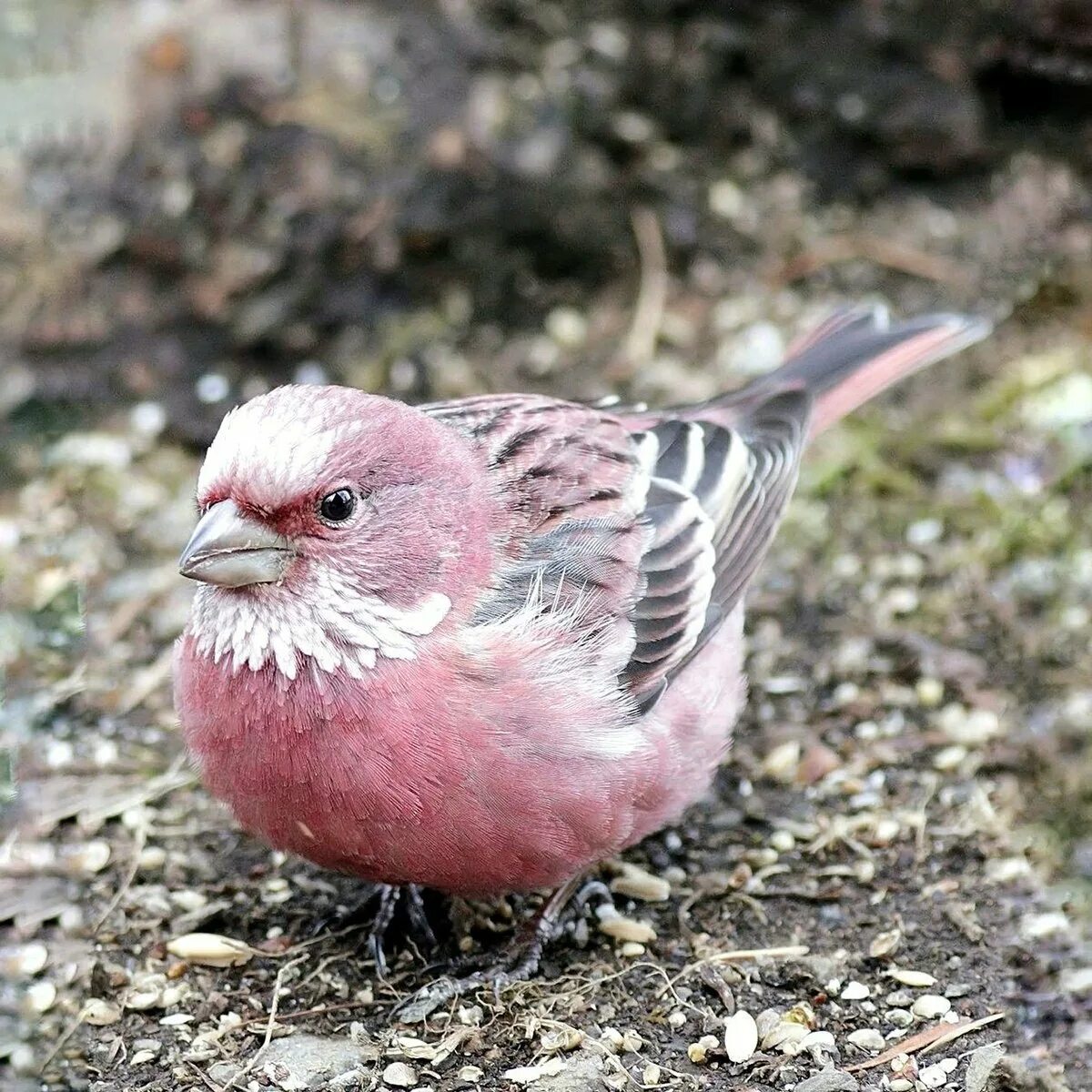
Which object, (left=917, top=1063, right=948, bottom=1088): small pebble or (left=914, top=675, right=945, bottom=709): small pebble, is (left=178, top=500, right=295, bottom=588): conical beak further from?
(left=914, top=675, right=945, bottom=709): small pebble

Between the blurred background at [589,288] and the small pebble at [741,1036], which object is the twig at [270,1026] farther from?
the small pebble at [741,1036]

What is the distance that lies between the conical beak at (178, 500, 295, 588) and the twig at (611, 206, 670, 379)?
3.16m

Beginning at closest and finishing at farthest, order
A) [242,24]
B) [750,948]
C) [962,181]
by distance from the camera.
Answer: [750,948] → [242,24] → [962,181]

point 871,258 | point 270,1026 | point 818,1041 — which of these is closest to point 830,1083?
point 818,1041

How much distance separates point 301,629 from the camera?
346 cm

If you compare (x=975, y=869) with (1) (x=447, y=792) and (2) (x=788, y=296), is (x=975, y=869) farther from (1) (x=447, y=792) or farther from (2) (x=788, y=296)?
(2) (x=788, y=296)

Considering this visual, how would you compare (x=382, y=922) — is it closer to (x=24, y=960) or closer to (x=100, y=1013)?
(x=100, y=1013)

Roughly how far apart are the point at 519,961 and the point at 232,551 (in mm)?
1297

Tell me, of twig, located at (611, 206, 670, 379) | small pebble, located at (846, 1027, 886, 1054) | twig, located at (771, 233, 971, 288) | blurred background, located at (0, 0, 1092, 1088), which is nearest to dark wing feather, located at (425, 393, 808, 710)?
blurred background, located at (0, 0, 1092, 1088)

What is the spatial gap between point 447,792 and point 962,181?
4354 millimetres

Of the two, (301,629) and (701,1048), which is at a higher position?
(301,629)

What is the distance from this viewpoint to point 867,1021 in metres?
3.69

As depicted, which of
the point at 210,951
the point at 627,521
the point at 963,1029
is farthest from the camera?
the point at 627,521

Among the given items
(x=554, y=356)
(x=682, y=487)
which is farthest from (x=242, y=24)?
(x=682, y=487)
